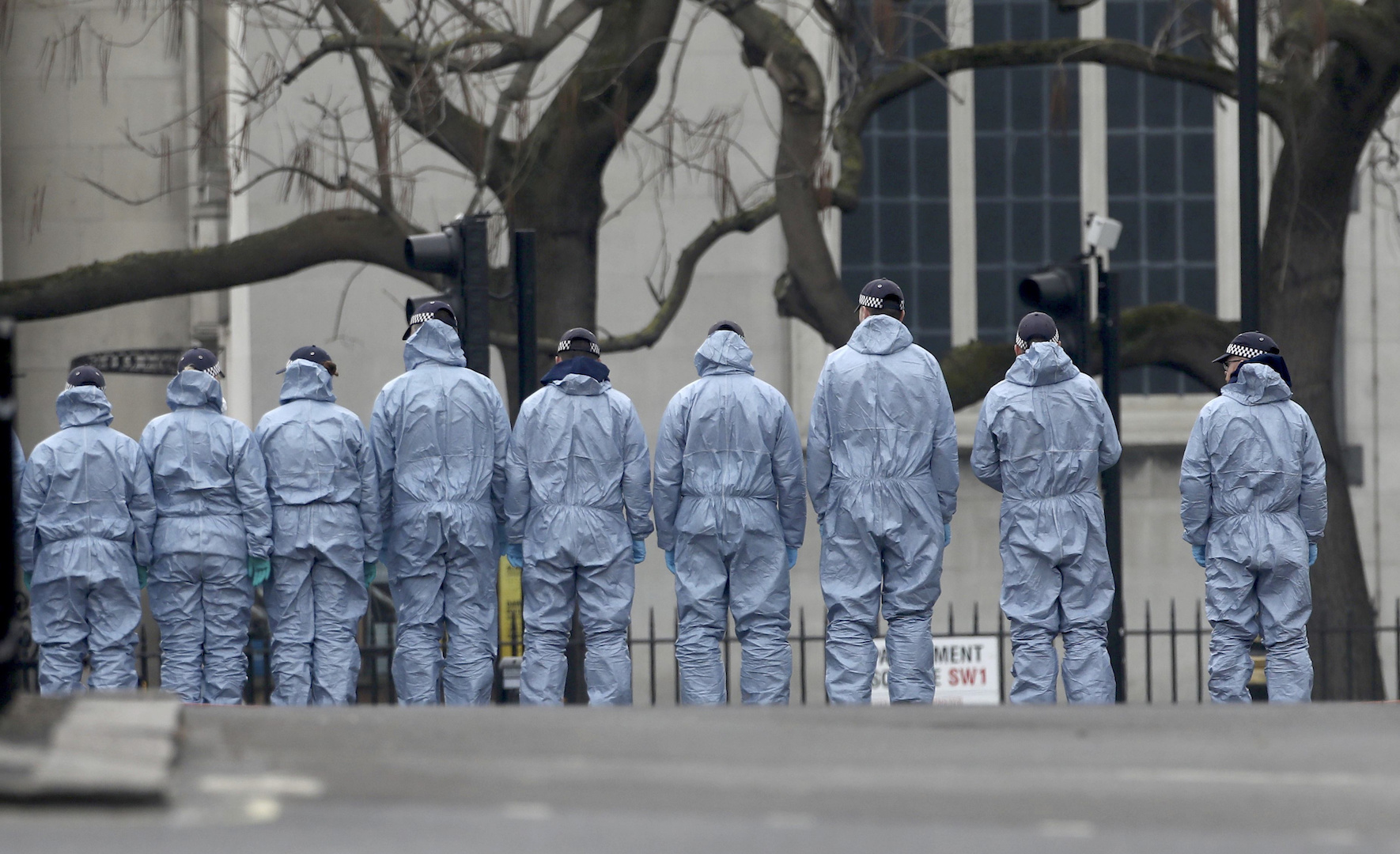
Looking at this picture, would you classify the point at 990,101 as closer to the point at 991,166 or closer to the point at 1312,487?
the point at 991,166

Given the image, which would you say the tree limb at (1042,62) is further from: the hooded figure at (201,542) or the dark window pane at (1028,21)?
the dark window pane at (1028,21)

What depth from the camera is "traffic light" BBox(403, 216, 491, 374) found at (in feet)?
33.8

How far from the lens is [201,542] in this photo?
9.41m

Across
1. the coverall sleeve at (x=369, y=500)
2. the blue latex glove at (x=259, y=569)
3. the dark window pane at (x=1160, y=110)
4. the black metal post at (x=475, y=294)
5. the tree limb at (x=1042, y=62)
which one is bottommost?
the blue latex glove at (x=259, y=569)

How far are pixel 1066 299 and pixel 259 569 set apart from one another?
15.7 feet

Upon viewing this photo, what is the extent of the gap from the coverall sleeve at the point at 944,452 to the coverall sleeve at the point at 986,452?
0.11 meters

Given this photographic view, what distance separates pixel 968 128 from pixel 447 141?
6.46 metres

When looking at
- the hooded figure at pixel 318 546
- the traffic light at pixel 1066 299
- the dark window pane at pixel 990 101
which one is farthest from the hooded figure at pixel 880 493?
the dark window pane at pixel 990 101

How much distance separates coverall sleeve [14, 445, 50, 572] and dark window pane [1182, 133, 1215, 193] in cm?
1066

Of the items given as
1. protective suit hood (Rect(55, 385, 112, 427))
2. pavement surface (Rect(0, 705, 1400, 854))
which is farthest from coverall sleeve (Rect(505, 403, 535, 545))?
pavement surface (Rect(0, 705, 1400, 854))

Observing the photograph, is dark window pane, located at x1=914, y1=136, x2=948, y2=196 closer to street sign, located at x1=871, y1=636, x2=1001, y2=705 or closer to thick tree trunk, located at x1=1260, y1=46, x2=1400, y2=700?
thick tree trunk, located at x1=1260, y1=46, x2=1400, y2=700

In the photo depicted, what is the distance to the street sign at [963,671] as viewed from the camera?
485 inches

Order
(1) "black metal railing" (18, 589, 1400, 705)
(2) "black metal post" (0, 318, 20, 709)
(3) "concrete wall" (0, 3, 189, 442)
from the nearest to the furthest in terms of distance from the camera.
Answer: (2) "black metal post" (0, 318, 20, 709) → (1) "black metal railing" (18, 589, 1400, 705) → (3) "concrete wall" (0, 3, 189, 442)

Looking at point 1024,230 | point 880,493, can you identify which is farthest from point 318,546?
point 1024,230
